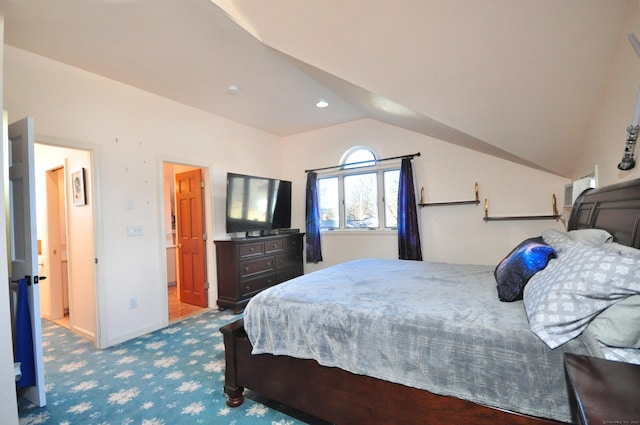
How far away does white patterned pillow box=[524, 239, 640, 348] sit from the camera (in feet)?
3.49

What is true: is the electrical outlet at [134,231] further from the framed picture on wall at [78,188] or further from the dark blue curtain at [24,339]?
the dark blue curtain at [24,339]

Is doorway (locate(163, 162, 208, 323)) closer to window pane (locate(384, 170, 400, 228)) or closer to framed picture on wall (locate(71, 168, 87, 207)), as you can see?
framed picture on wall (locate(71, 168, 87, 207))

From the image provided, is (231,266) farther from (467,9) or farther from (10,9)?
(467,9)

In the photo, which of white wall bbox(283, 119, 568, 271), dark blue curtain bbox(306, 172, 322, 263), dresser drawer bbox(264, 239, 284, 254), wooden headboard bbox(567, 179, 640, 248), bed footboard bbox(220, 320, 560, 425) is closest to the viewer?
bed footboard bbox(220, 320, 560, 425)

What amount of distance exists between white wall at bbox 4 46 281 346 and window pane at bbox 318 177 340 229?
6.96ft

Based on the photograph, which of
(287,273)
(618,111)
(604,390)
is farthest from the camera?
(287,273)

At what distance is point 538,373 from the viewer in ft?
3.80

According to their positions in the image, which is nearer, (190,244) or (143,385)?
(143,385)

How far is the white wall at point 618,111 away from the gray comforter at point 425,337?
3.65 ft

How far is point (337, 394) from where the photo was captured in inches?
63.8

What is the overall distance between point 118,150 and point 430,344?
351 centimetres

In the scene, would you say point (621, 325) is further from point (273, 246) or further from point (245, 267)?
point (273, 246)

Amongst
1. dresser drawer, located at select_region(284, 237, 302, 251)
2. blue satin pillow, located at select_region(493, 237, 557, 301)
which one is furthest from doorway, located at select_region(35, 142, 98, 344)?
blue satin pillow, located at select_region(493, 237, 557, 301)

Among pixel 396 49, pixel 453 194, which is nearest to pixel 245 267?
pixel 453 194
